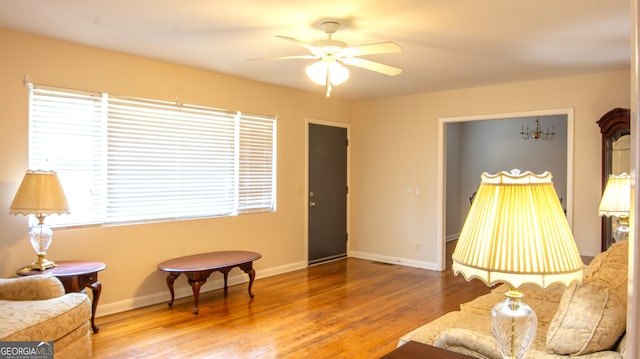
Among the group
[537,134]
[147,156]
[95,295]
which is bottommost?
[95,295]

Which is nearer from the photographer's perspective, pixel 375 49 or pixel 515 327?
pixel 515 327

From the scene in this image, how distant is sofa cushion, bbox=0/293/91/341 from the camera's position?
7.66 feet

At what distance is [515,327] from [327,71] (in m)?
2.33

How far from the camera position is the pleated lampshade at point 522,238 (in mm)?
1271

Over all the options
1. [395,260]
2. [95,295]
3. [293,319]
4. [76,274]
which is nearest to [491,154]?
[395,260]

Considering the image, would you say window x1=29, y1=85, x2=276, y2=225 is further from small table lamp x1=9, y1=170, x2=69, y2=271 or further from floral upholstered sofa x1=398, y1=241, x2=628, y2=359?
floral upholstered sofa x1=398, y1=241, x2=628, y2=359

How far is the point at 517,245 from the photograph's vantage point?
4.19 ft

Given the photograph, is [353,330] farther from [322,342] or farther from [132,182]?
[132,182]

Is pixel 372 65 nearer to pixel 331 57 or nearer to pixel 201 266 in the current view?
pixel 331 57

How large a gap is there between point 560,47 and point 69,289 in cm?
452

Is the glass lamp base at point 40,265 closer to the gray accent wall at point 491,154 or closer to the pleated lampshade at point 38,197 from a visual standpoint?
the pleated lampshade at point 38,197

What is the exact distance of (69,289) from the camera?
10.6 feet

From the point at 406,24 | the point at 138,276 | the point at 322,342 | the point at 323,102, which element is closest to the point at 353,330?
Answer: the point at 322,342
